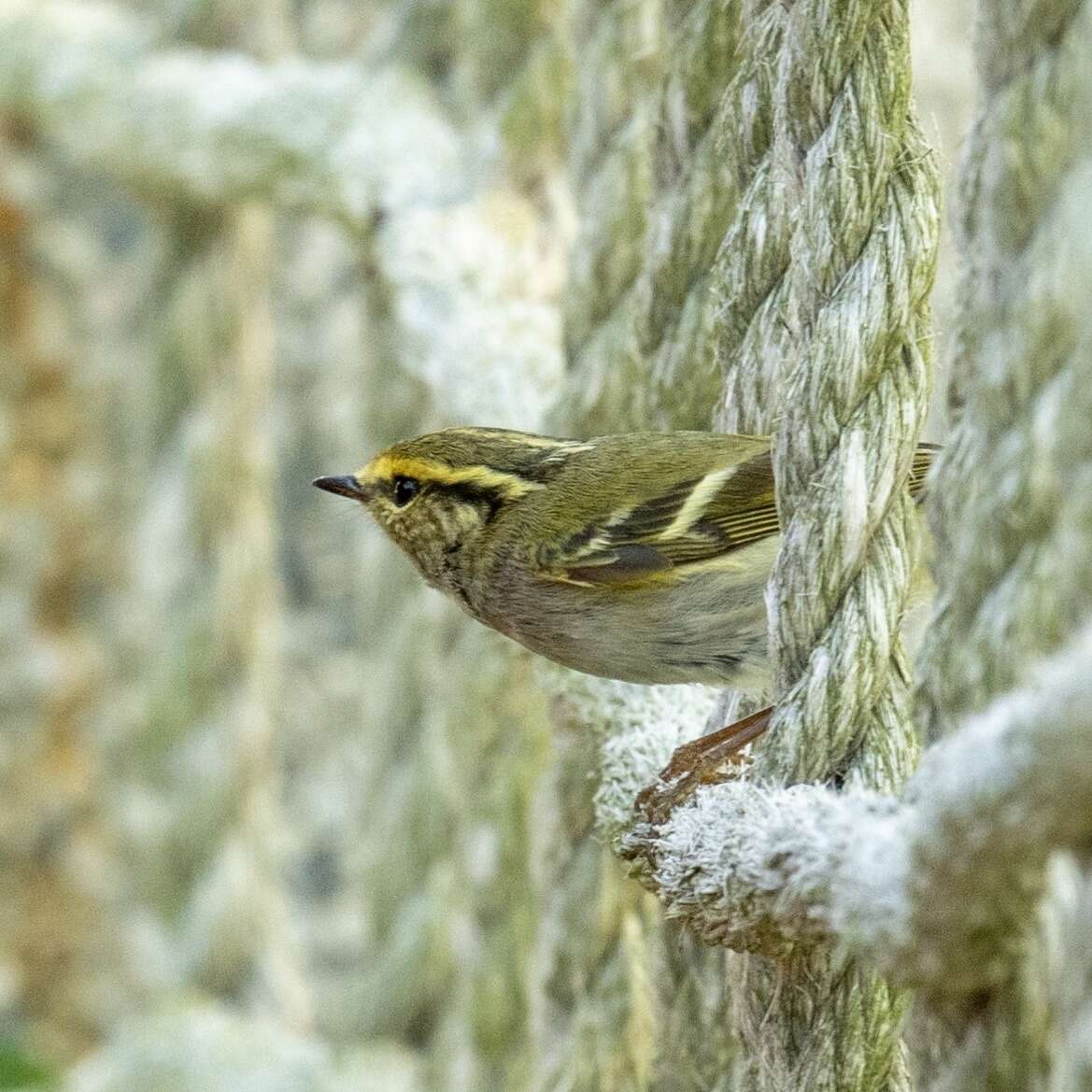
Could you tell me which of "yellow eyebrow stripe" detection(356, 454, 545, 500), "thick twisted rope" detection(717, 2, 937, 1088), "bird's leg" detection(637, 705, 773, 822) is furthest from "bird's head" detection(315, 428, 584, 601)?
"thick twisted rope" detection(717, 2, 937, 1088)

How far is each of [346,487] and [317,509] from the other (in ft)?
4.98

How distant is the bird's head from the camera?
139 cm

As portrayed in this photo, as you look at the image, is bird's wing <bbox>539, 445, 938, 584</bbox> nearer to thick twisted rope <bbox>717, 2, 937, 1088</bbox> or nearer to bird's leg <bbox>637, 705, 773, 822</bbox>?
bird's leg <bbox>637, 705, 773, 822</bbox>

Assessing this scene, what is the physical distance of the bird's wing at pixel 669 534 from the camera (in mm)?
1280

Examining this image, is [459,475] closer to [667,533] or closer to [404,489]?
[404,489]

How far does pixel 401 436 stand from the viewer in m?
1.87

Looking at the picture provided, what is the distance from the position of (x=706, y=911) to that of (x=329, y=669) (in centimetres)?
234

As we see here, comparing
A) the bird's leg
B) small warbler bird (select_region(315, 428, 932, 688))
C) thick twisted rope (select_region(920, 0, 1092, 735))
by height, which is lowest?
the bird's leg

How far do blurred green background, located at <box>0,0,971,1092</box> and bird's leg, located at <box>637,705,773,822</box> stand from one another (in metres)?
0.11

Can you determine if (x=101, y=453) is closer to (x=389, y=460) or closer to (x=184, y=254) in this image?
(x=184, y=254)

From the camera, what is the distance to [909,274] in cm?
75

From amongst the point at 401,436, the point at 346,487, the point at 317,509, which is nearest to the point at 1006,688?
the point at 346,487

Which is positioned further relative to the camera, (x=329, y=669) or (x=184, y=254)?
(x=329, y=669)

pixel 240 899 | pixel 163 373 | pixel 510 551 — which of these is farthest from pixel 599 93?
pixel 240 899
